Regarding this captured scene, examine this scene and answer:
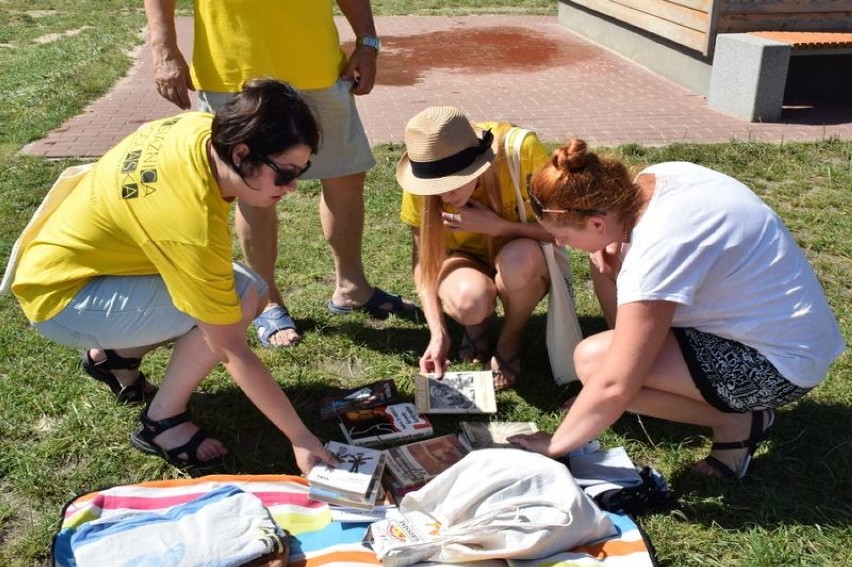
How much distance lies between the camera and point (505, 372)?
11.2 feet

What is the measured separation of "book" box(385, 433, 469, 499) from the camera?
8.87ft

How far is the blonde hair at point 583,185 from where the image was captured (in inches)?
95.1

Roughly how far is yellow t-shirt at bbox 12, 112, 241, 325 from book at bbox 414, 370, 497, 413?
956 mm

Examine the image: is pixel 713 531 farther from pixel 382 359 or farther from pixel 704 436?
pixel 382 359

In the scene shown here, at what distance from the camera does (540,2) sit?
548 inches

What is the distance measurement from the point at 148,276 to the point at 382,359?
1152 millimetres

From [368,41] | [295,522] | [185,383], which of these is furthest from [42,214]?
[368,41]

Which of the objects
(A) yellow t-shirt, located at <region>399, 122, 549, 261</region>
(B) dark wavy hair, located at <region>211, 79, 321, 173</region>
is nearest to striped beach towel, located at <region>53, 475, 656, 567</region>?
(B) dark wavy hair, located at <region>211, 79, 321, 173</region>

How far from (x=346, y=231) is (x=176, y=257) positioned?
156 centimetres

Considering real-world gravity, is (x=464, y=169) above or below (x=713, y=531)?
above

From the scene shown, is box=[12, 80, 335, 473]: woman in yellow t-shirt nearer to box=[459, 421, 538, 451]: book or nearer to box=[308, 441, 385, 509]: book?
box=[308, 441, 385, 509]: book

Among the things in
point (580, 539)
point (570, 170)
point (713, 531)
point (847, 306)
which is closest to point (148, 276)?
point (570, 170)

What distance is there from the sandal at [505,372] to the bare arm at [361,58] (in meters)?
1.40

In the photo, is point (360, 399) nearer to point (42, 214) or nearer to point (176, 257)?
point (176, 257)
